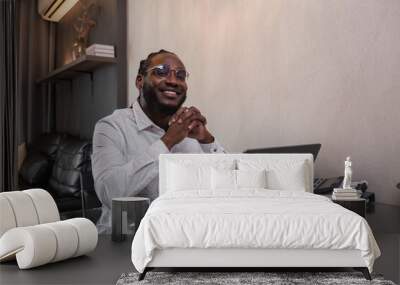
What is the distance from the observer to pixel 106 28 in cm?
538

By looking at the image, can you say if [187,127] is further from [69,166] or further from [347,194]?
[347,194]

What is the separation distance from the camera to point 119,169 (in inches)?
190

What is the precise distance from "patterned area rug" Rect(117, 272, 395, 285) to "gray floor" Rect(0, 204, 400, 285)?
0.48 feet

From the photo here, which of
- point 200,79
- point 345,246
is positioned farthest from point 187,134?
point 345,246

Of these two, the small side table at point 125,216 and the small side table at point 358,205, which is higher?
the small side table at point 358,205

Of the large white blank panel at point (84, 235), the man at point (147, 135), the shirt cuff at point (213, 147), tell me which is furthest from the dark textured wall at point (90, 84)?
the large white blank panel at point (84, 235)

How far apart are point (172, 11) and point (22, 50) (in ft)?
6.42

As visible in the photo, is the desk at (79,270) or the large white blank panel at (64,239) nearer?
the desk at (79,270)

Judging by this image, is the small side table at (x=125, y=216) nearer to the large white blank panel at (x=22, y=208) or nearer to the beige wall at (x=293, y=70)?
the large white blank panel at (x=22, y=208)

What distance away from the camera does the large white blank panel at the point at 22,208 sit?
367 centimetres

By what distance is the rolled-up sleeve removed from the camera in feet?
15.8

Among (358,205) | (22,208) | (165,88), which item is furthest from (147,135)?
(358,205)

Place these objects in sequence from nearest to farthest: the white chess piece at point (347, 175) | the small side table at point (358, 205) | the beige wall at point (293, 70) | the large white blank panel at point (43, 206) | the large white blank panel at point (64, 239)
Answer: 1. the large white blank panel at point (64, 239)
2. the large white blank panel at point (43, 206)
3. the small side table at point (358, 205)
4. the white chess piece at point (347, 175)
5. the beige wall at point (293, 70)

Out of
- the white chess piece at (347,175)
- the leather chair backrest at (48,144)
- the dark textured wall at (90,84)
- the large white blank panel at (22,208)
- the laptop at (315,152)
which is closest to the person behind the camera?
the large white blank panel at (22,208)
